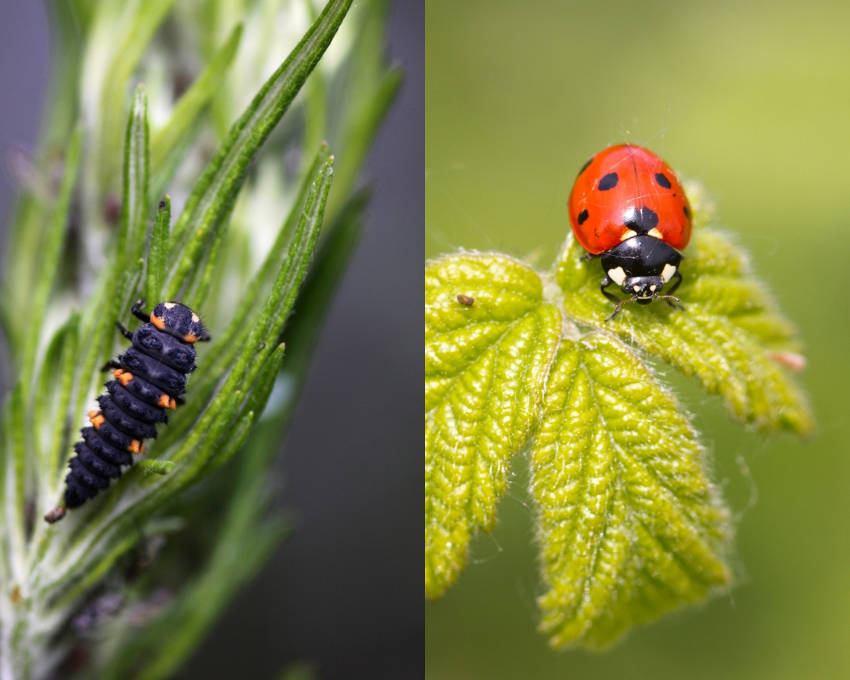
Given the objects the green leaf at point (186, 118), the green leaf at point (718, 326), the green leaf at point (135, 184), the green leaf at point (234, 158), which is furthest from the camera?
the green leaf at point (718, 326)

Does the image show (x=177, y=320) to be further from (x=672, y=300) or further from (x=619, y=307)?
(x=672, y=300)

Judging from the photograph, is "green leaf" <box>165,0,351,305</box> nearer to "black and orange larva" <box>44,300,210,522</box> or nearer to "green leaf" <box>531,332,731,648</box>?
"black and orange larva" <box>44,300,210,522</box>

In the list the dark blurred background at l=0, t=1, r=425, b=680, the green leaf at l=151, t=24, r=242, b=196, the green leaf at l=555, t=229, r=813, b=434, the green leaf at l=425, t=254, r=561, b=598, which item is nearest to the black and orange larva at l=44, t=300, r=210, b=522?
the green leaf at l=151, t=24, r=242, b=196

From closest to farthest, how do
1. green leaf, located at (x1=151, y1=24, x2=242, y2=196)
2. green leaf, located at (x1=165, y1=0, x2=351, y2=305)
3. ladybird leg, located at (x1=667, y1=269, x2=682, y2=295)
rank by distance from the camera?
green leaf, located at (x1=165, y1=0, x2=351, y2=305)
green leaf, located at (x1=151, y1=24, x2=242, y2=196)
ladybird leg, located at (x1=667, y1=269, x2=682, y2=295)

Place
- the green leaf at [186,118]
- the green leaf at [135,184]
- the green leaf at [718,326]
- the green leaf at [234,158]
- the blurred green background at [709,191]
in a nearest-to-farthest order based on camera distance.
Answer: the green leaf at [234,158] < the green leaf at [135,184] < the green leaf at [186,118] < the green leaf at [718,326] < the blurred green background at [709,191]

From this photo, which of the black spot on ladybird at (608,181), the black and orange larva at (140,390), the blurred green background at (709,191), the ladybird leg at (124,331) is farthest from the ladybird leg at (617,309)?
the blurred green background at (709,191)

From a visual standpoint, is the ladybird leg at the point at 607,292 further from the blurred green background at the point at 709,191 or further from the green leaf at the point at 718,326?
the blurred green background at the point at 709,191

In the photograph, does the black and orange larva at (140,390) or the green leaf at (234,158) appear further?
→ the black and orange larva at (140,390)
